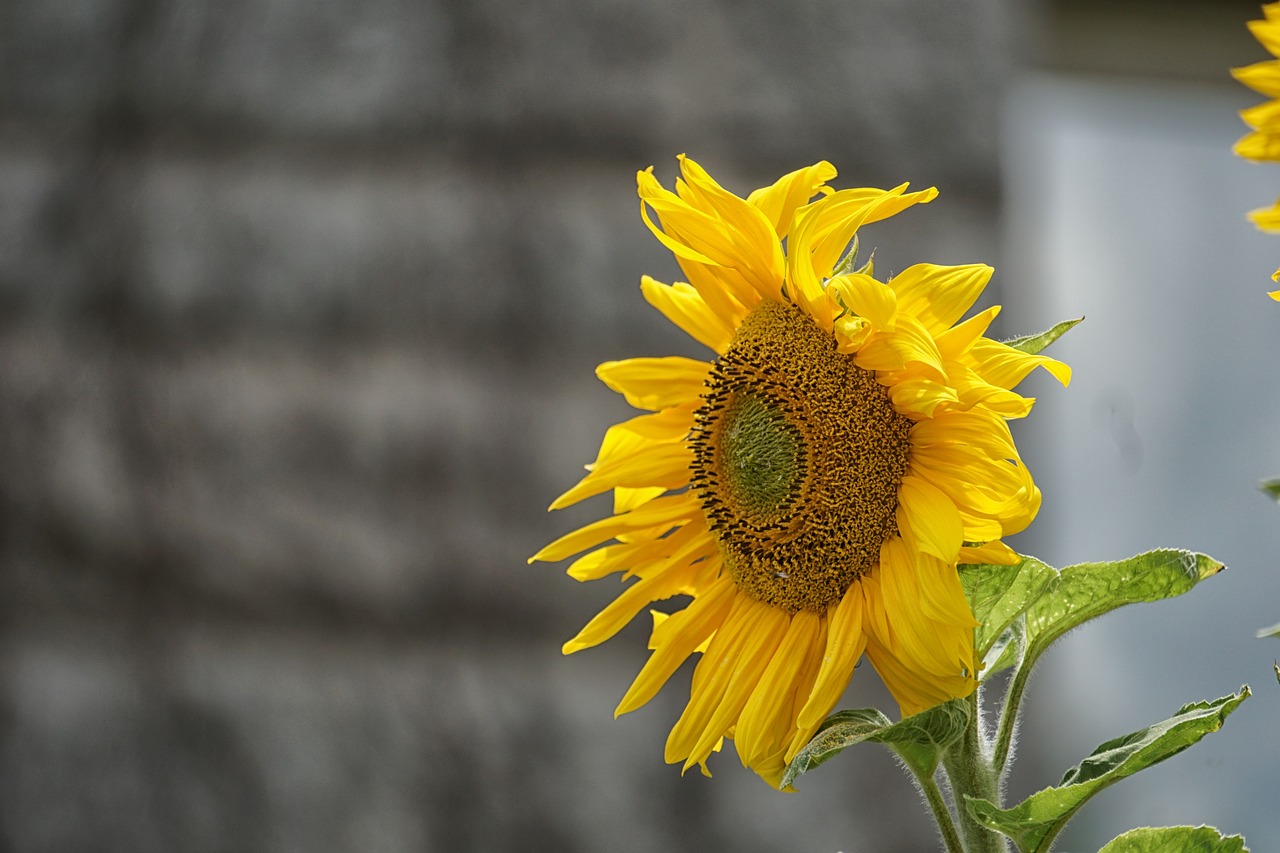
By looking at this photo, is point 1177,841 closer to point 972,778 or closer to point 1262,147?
point 972,778

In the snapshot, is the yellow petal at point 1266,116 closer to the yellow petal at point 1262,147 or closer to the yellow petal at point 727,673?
the yellow petal at point 1262,147

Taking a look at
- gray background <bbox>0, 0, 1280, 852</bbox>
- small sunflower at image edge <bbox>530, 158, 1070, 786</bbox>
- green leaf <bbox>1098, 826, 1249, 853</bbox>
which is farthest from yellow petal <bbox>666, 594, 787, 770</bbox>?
gray background <bbox>0, 0, 1280, 852</bbox>

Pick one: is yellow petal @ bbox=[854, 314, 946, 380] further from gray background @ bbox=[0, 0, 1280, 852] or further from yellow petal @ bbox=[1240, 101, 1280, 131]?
gray background @ bbox=[0, 0, 1280, 852]

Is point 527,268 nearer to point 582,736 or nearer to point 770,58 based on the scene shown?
point 770,58

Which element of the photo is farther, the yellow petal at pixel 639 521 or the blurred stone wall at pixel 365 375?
the blurred stone wall at pixel 365 375

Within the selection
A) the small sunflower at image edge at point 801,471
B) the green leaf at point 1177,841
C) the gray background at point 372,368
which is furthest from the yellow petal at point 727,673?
the gray background at point 372,368

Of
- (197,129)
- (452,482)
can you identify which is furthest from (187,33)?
(452,482)
